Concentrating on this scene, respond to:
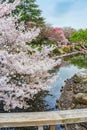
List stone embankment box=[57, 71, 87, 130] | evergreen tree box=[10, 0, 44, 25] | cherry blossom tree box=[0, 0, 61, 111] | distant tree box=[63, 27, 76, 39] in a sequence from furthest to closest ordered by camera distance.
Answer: distant tree box=[63, 27, 76, 39]
evergreen tree box=[10, 0, 44, 25]
stone embankment box=[57, 71, 87, 130]
cherry blossom tree box=[0, 0, 61, 111]

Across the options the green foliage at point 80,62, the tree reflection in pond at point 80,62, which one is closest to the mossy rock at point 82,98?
the tree reflection in pond at point 80,62

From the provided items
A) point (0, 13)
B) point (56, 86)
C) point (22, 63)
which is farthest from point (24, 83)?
point (56, 86)

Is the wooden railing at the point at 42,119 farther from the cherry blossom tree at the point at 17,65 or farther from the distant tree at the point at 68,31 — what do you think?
the distant tree at the point at 68,31

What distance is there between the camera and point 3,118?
450 centimetres

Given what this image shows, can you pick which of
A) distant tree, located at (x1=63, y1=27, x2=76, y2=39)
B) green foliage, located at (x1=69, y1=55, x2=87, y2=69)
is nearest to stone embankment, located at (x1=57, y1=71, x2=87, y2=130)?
green foliage, located at (x1=69, y1=55, x2=87, y2=69)

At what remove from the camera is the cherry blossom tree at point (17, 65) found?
5672 millimetres

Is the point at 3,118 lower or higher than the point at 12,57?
lower

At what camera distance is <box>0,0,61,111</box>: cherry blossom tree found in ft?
18.6

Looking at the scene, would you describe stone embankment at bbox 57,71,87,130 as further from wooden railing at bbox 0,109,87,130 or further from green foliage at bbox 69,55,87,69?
green foliage at bbox 69,55,87,69

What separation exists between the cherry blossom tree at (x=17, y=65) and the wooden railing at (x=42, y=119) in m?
0.96

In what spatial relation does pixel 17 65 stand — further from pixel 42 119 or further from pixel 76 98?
pixel 76 98

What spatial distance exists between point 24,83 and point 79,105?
198 cm

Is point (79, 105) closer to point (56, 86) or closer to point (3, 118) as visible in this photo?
point (3, 118)

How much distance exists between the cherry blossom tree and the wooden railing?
0.96 m
